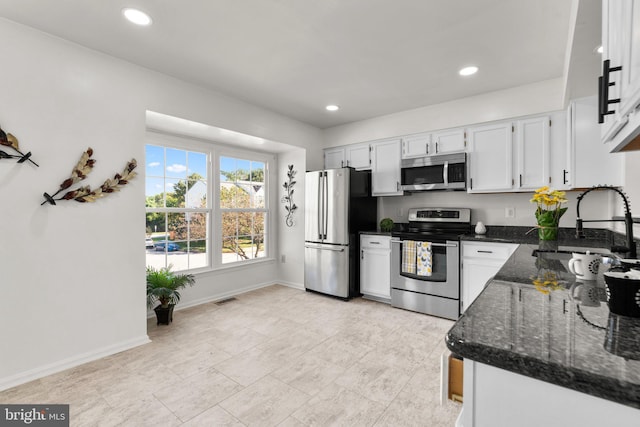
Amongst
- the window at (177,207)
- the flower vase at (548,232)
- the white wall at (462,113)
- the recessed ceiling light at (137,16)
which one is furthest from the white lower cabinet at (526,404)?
the window at (177,207)

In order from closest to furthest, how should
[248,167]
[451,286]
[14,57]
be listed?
[14,57], [451,286], [248,167]

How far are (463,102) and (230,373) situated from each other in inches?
145

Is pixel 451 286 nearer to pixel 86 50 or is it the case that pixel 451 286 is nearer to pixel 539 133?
pixel 539 133

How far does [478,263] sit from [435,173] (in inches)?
46.4

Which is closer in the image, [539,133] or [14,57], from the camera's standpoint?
[14,57]

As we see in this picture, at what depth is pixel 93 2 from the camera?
1.97 m

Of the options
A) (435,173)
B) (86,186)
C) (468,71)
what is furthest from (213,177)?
(468,71)

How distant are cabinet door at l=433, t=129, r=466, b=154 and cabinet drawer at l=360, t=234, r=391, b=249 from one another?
4.18 ft

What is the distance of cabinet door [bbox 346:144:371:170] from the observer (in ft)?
14.4

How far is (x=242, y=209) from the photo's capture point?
4.47 metres

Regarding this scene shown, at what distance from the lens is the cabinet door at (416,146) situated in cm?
385

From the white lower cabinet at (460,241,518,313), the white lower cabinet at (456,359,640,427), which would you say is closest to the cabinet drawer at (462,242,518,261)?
the white lower cabinet at (460,241,518,313)

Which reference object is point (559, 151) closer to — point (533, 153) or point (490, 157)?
point (533, 153)

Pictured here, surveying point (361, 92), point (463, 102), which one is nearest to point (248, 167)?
point (361, 92)
